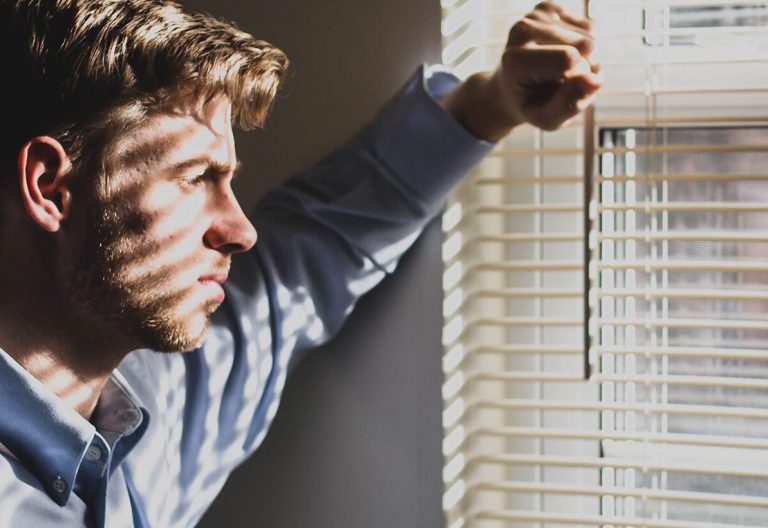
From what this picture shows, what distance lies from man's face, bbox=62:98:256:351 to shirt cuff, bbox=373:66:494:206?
19 centimetres

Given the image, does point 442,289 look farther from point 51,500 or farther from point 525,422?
point 51,500

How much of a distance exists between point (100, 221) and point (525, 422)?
0.57m

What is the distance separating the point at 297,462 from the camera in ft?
4.36

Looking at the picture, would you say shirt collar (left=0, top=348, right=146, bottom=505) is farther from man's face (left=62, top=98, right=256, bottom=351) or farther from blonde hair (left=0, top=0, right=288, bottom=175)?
blonde hair (left=0, top=0, right=288, bottom=175)

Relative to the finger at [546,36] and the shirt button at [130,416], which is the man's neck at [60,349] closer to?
the shirt button at [130,416]

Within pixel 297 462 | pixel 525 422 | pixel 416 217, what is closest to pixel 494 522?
pixel 525 422

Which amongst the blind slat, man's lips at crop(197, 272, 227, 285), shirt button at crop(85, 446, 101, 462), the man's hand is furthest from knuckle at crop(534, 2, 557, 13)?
shirt button at crop(85, 446, 101, 462)

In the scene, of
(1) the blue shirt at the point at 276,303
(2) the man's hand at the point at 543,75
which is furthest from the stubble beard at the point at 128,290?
(2) the man's hand at the point at 543,75

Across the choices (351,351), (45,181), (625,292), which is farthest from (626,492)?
(45,181)

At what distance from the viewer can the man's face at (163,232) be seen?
42.3 inches

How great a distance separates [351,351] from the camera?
Answer: 1301 mm

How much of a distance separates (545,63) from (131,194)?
1.41 ft

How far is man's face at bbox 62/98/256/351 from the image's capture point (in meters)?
1.08

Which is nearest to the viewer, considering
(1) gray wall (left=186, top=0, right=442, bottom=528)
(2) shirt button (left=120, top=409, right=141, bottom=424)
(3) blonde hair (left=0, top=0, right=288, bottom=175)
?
(3) blonde hair (left=0, top=0, right=288, bottom=175)
